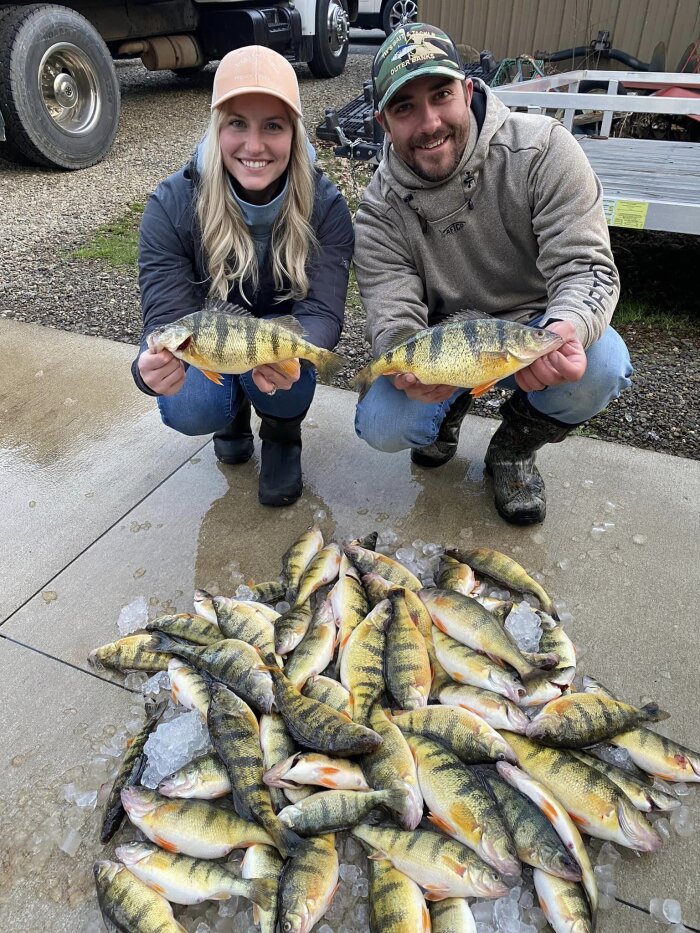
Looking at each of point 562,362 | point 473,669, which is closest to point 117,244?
point 562,362

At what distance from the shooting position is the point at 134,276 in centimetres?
560

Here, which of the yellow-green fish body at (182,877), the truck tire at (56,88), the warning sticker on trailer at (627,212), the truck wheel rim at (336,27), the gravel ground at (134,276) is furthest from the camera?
the truck wheel rim at (336,27)

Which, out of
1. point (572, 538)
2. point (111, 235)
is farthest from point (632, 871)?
point (111, 235)

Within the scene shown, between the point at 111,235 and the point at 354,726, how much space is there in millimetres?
5959

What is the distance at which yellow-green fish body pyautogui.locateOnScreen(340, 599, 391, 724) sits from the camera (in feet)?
6.75

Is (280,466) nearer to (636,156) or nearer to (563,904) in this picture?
(563,904)

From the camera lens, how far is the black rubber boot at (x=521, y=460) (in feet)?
9.37

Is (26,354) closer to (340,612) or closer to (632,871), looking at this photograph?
(340,612)

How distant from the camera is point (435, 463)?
3.30 meters

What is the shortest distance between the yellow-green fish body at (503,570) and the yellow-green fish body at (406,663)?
0.51m

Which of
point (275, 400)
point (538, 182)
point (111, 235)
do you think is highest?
point (538, 182)

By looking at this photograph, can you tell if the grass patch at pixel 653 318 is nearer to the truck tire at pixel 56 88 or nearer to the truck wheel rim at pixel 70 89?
the truck tire at pixel 56 88

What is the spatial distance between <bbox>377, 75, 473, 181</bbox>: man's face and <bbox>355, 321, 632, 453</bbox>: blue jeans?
2.83 ft

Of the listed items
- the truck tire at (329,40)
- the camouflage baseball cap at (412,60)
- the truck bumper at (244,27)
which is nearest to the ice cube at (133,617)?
the camouflage baseball cap at (412,60)
